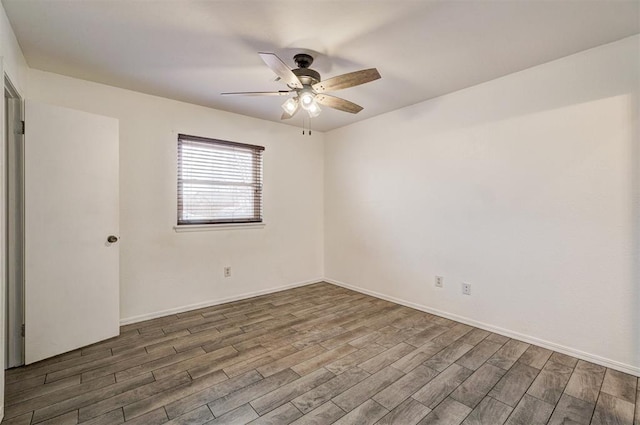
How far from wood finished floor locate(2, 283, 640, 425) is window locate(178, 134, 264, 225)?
1316 mm

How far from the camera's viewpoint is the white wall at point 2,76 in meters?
1.70

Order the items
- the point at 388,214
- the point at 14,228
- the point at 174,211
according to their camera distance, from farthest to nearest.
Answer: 1. the point at 388,214
2. the point at 174,211
3. the point at 14,228

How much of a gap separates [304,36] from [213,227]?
2.40 meters

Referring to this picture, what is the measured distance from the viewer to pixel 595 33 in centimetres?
209

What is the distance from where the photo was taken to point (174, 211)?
11.0ft

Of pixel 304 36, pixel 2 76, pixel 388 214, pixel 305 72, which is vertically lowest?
pixel 388 214

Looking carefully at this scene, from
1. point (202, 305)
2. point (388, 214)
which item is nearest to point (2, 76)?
point (202, 305)

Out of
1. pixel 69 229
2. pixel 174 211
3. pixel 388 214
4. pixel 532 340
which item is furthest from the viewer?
pixel 388 214

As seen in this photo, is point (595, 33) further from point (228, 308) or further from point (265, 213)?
point (228, 308)

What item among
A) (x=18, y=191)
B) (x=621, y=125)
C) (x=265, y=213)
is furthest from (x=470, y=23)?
(x=18, y=191)

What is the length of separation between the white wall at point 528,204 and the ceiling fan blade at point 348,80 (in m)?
1.49

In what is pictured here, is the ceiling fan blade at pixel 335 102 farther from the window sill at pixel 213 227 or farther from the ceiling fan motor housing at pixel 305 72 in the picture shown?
the window sill at pixel 213 227

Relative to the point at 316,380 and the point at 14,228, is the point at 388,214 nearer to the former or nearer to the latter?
the point at 316,380

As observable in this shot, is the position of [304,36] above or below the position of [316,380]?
above
